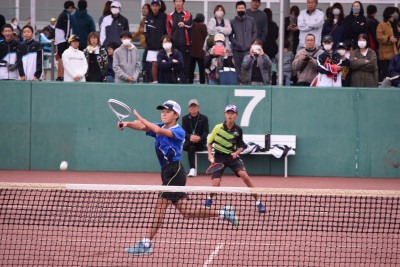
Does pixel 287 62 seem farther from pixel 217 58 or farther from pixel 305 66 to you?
pixel 217 58

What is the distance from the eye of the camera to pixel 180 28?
1486 cm

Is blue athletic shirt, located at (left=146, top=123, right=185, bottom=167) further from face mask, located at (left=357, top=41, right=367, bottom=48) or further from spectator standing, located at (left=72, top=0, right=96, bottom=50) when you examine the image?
spectator standing, located at (left=72, top=0, right=96, bottom=50)

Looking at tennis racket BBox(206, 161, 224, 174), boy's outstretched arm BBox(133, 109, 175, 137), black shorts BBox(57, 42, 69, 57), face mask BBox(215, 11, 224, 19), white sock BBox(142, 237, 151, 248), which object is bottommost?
white sock BBox(142, 237, 151, 248)

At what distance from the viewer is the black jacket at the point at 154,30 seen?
585 inches

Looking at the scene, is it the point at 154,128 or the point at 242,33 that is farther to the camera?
the point at 242,33

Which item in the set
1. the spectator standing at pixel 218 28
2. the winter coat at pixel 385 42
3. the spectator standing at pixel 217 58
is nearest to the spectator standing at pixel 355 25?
the winter coat at pixel 385 42

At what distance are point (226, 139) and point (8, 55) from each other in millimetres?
6955

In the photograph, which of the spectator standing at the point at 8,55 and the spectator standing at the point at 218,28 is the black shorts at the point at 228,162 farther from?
the spectator standing at the point at 8,55

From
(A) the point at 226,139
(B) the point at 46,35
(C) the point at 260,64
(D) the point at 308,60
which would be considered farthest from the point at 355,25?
(B) the point at 46,35

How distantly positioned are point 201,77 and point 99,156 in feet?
10.4

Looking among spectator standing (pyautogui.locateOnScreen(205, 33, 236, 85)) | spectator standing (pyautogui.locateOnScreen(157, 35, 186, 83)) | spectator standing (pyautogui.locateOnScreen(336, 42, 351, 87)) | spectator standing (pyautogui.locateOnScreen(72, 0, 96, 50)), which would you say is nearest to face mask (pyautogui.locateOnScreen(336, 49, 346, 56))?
spectator standing (pyautogui.locateOnScreen(336, 42, 351, 87))

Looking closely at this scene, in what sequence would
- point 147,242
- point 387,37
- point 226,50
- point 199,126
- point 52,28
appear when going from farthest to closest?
point 52,28 → point 387,37 → point 226,50 → point 199,126 → point 147,242

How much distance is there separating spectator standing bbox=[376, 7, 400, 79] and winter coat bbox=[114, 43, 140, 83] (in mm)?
5979

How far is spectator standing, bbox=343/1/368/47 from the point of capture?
49.7ft
